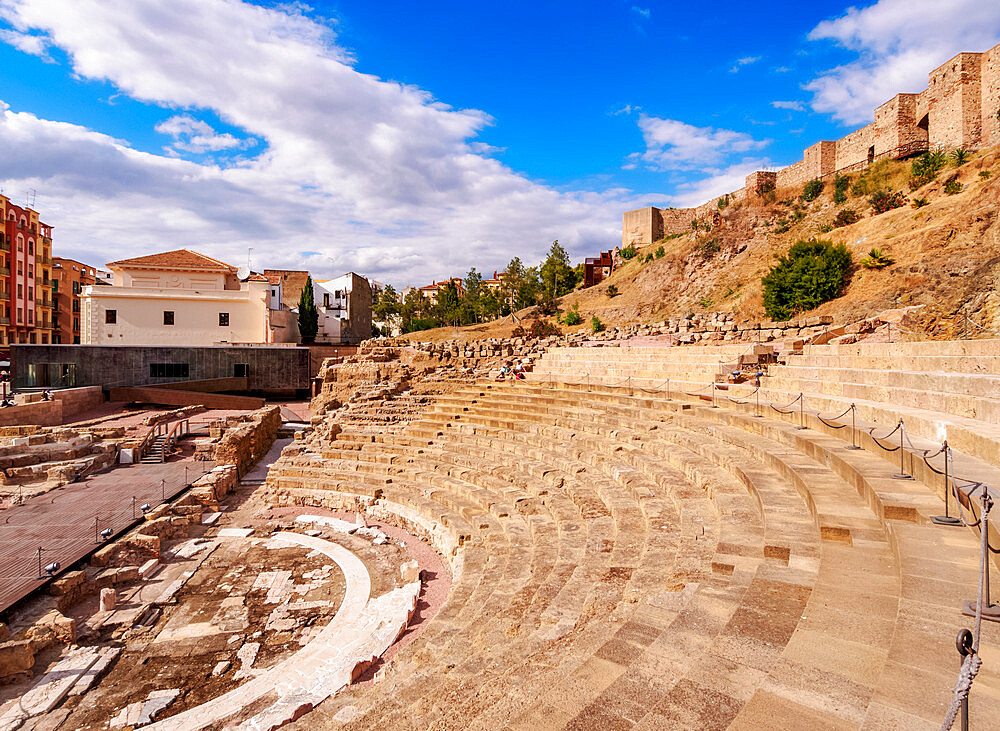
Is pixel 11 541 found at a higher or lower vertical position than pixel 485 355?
lower

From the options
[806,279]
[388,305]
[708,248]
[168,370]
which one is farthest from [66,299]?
[806,279]

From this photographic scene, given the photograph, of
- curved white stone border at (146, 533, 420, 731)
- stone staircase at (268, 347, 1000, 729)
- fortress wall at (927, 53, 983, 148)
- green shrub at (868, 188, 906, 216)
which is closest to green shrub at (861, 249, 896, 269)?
green shrub at (868, 188, 906, 216)

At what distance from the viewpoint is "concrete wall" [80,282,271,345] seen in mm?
30656

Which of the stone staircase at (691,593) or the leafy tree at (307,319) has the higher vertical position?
the leafy tree at (307,319)

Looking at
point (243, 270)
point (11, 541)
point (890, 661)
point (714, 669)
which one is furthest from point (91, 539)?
point (243, 270)

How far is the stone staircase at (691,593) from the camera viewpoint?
7.87ft

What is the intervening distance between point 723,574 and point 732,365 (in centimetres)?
1011

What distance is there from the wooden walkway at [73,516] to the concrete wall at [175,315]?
64.1ft

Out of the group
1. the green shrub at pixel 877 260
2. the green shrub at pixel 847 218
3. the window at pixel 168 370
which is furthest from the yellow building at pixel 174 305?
the green shrub at pixel 847 218

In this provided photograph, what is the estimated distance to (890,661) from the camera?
239 centimetres

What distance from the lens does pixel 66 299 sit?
152 feet

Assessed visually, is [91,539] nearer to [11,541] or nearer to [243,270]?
[11,541]

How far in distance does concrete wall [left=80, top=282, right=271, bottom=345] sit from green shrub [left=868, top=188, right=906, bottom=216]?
119 feet

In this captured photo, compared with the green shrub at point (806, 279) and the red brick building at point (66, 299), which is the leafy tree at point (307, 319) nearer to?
the red brick building at point (66, 299)
